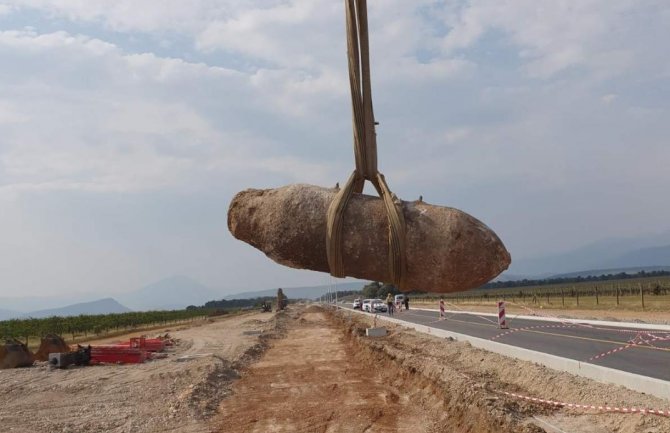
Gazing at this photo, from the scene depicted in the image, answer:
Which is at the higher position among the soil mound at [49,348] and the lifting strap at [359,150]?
the lifting strap at [359,150]

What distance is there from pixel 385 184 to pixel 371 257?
0.29 metres

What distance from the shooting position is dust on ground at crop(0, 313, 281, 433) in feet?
45.8

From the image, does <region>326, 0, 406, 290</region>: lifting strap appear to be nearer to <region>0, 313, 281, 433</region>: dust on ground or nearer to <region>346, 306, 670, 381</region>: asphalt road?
<region>346, 306, 670, 381</region>: asphalt road

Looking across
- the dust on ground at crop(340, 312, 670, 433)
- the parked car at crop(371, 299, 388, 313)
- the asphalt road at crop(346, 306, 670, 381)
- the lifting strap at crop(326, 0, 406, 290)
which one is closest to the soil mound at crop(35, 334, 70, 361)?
the dust on ground at crop(340, 312, 670, 433)

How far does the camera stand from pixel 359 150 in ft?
7.52

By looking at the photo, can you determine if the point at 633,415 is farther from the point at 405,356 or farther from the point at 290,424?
the point at 405,356

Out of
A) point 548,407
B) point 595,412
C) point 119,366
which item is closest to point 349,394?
point 548,407

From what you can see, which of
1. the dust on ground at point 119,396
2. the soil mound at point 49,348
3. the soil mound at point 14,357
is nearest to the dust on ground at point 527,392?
the dust on ground at point 119,396

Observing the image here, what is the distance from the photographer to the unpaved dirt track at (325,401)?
42.2 feet

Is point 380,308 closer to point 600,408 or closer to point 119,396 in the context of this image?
point 119,396

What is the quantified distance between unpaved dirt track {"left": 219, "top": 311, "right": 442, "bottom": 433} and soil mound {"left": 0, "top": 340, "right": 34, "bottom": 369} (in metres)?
9.59

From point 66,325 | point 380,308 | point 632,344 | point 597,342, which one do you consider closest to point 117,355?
point 597,342

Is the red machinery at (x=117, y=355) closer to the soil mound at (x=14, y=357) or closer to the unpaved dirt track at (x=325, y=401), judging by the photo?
the soil mound at (x=14, y=357)

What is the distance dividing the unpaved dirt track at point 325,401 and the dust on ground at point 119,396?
30.8 inches
